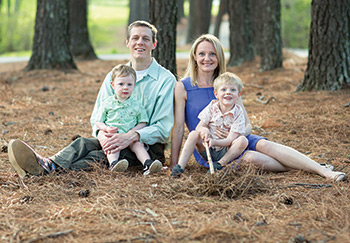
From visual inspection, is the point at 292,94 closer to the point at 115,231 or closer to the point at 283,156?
the point at 283,156

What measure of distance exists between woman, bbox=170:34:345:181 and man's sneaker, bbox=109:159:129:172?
1.84 feet

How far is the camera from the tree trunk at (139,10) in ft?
86.3

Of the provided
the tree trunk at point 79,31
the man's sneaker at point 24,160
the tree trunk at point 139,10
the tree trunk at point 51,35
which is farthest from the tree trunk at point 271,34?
the tree trunk at point 139,10

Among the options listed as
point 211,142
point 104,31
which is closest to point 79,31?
point 211,142

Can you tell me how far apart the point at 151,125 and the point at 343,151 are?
2088 mm

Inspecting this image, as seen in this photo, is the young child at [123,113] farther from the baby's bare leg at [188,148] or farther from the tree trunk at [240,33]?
the tree trunk at [240,33]

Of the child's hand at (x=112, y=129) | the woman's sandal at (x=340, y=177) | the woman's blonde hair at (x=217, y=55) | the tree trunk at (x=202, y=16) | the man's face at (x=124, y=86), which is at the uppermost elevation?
the tree trunk at (x=202, y=16)

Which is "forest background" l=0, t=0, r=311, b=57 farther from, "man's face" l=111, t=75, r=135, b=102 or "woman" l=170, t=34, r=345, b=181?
"man's face" l=111, t=75, r=135, b=102

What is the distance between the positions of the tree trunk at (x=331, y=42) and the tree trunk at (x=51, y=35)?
592 cm

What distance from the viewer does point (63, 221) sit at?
2.86 metres

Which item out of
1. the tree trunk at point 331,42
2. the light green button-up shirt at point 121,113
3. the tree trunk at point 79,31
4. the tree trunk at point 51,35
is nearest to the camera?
the light green button-up shirt at point 121,113

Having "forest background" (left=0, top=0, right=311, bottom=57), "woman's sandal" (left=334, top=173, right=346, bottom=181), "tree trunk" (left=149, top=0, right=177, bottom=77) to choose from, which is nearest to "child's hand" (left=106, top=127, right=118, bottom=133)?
"woman's sandal" (left=334, top=173, right=346, bottom=181)

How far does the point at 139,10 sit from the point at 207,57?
23873 millimetres

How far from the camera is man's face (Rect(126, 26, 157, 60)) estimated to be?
443cm
